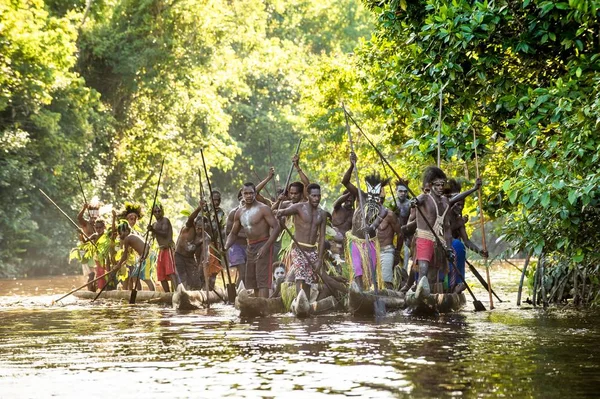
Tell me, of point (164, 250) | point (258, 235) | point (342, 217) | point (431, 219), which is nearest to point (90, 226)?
point (164, 250)

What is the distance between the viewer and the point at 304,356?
463 inches

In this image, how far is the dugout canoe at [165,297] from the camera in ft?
63.1

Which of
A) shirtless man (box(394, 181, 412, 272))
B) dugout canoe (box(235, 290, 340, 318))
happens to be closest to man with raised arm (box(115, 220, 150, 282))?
shirtless man (box(394, 181, 412, 272))

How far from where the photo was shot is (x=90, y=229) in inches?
982

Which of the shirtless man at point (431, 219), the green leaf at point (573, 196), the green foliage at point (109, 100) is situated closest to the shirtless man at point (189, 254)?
the shirtless man at point (431, 219)

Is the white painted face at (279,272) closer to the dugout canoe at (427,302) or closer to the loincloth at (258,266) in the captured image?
the loincloth at (258,266)

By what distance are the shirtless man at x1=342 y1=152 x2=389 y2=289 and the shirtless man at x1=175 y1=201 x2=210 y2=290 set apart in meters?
3.32

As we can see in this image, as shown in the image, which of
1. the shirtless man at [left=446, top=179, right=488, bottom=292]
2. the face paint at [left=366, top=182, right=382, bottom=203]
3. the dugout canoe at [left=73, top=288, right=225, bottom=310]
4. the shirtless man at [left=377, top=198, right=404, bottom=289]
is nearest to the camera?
the shirtless man at [left=446, top=179, right=488, bottom=292]

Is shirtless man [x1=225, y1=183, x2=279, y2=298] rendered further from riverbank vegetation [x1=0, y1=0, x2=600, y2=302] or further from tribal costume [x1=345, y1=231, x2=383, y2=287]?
riverbank vegetation [x1=0, y1=0, x2=600, y2=302]

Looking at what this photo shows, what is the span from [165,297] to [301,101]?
1920 cm

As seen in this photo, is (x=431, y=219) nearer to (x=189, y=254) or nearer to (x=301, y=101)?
(x=189, y=254)

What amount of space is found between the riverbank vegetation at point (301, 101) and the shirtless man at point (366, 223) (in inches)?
34.7

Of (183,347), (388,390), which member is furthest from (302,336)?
(388,390)

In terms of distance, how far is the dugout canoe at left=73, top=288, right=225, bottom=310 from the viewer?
19.2m
